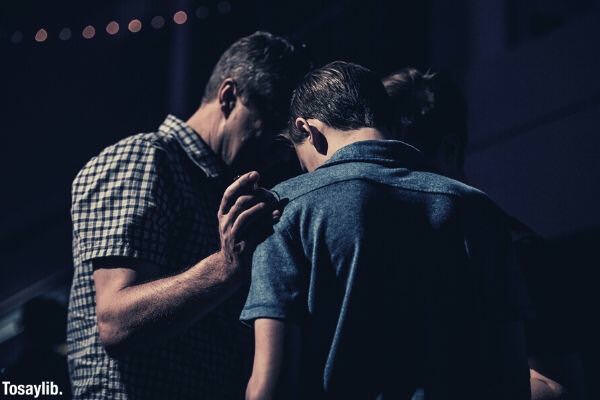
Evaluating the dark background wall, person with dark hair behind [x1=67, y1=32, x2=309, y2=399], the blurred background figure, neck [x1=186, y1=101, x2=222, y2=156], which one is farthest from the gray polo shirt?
the blurred background figure

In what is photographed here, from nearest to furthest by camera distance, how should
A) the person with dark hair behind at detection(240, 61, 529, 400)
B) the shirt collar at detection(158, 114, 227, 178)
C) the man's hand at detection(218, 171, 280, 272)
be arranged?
the person with dark hair behind at detection(240, 61, 529, 400) < the man's hand at detection(218, 171, 280, 272) < the shirt collar at detection(158, 114, 227, 178)

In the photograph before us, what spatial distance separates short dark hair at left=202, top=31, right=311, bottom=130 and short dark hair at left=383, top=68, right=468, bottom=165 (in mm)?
458

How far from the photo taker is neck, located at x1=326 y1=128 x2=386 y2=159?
1.78 m

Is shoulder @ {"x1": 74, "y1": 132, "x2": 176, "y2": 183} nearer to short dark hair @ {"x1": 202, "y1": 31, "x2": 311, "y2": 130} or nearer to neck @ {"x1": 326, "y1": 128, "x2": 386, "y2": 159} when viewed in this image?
short dark hair @ {"x1": 202, "y1": 31, "x2": 311, "y2": 130}

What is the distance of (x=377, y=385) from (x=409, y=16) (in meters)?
3.74

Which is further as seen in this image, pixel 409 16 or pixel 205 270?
pixel 409 16

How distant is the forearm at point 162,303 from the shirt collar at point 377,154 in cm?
41

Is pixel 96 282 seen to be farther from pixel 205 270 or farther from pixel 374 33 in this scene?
pixel 374 33

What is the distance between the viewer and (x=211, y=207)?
2.34m

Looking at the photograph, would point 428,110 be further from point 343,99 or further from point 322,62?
point 322,62

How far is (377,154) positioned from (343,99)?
195 mm

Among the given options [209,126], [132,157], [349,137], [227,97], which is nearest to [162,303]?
[132,157]

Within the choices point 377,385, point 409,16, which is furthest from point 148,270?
point 409,16

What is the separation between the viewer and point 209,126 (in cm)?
267
